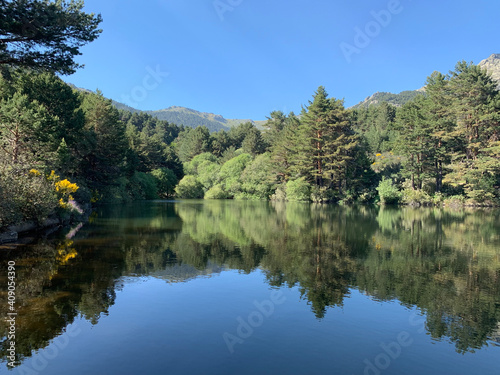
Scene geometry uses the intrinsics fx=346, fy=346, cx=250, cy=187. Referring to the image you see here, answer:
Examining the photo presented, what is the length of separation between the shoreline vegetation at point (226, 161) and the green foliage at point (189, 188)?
0.24m

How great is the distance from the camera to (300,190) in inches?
2398

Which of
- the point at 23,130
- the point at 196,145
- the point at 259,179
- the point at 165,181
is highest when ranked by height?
the point at 196,145

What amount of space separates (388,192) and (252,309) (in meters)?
51.4

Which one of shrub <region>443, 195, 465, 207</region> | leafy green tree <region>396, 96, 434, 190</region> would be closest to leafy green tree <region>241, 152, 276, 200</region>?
leafy green tree <region>396, 96, 434, 190</region>

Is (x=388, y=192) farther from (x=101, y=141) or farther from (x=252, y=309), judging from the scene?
(x=252, y=309)

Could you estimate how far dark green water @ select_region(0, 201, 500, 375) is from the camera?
231 inches

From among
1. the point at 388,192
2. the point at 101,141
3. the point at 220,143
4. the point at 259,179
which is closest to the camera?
the point at 101,141

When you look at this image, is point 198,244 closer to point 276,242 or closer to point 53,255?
point 276,242

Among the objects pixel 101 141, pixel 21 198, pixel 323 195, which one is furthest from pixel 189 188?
pixel 21 198

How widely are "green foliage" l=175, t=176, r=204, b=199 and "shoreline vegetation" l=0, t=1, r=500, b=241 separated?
0.24 m

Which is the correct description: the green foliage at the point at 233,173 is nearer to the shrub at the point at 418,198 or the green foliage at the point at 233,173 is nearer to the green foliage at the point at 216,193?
the green foliage at the point at 216,193

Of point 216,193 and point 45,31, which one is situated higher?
point 45,31

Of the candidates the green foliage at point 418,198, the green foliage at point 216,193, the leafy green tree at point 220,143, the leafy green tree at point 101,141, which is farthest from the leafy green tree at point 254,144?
the leafy green tree at point 101,141

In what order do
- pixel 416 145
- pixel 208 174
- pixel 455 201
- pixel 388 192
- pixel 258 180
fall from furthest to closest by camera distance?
pixel 208 174, pixel 258 180, pixel 388 192, pixel 416 145, pixel 455 201
